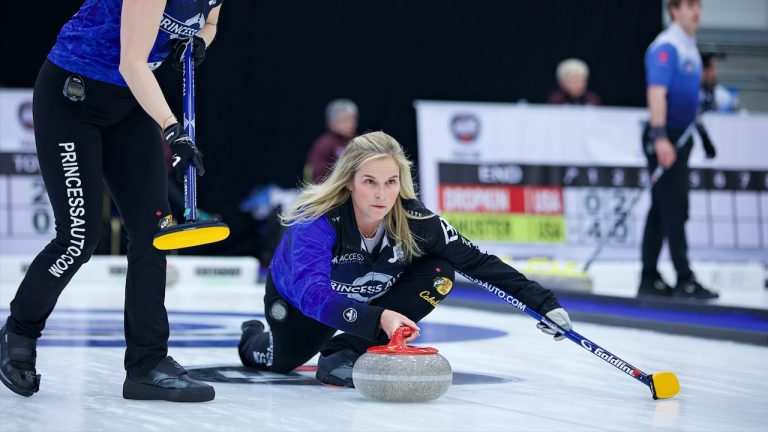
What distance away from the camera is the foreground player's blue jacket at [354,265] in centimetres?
308

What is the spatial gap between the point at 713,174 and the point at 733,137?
0.40m

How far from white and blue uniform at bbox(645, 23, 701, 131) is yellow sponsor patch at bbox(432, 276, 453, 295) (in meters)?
3.34

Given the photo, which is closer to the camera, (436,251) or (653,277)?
(436,251)

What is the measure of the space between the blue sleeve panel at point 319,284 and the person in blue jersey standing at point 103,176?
1.20ft

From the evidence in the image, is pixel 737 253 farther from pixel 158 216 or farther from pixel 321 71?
pixel 158 216

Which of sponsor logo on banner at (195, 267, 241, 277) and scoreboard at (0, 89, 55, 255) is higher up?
scoreboard at (0, 89, 55, 255)

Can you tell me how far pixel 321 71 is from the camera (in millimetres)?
10062

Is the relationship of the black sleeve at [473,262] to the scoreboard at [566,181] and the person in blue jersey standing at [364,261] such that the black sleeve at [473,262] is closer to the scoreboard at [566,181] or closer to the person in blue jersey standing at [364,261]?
the person in blue jersey standing at [364,261]

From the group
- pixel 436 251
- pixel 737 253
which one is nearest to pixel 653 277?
pixel 737 253

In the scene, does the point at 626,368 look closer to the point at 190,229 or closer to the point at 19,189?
the point at 190,229

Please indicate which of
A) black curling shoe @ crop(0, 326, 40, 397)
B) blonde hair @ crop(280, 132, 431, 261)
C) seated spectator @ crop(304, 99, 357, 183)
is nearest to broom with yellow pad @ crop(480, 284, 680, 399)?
blonde hair @ crop(280, 132, 431, 261)

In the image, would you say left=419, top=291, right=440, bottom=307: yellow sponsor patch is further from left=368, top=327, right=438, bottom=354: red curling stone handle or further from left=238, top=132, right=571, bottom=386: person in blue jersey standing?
left=368, top=327, right=438, bottom=354: red curling stone handle

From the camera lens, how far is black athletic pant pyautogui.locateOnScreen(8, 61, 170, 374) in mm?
2980

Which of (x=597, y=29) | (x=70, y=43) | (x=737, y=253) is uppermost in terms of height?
(x=597, y=29)
